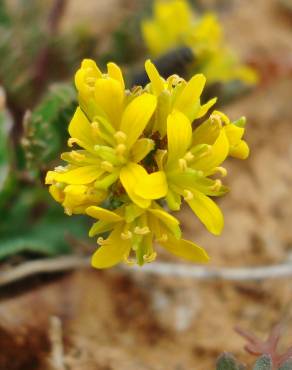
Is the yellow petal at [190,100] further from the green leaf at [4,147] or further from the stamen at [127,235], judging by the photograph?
the green leaf at [4,147]

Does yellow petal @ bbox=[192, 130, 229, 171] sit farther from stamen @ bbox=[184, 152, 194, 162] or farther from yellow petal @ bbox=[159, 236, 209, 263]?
yellow petal @ bbox=[159, 236, 209, 263]

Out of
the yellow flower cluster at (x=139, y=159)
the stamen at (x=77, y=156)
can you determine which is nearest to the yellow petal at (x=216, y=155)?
the yellow flower cluster at (x=139, y=159)

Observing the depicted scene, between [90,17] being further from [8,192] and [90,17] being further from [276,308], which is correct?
[276,308]

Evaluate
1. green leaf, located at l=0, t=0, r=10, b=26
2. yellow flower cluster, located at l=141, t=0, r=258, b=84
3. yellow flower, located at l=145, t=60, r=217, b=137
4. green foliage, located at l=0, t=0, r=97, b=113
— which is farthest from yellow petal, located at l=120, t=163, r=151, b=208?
green leaf, located at l=0, t=0, r=10, b=26

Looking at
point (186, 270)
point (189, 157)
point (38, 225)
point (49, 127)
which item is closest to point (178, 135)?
point (189, 157)

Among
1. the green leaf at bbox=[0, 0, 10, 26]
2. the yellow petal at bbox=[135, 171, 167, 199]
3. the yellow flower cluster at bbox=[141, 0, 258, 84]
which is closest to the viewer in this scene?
the yellow petal at bbox=[135, 171, 167, 199]

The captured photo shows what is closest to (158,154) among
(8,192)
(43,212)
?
(8,192)
